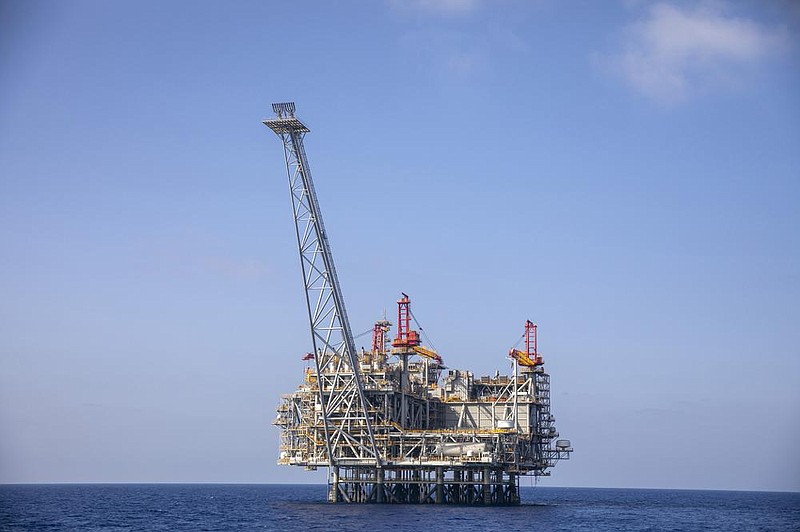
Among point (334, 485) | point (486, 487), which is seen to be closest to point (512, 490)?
point (486, 487)

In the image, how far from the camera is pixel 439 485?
11556 cm

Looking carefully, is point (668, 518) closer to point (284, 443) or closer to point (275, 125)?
point (284, 443)

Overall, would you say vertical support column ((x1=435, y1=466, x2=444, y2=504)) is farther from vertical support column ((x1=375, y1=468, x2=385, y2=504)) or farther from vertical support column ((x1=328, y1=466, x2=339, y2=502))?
vertical support column ((x1=328, y1=466, x2=339, y2=502))

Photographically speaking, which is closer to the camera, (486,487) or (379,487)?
(379,487)

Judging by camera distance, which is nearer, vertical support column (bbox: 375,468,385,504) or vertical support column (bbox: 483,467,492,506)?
vertical support column (bbox: 483,467,492,506)

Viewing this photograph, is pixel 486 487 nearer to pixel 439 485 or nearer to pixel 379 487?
pixel 439 485

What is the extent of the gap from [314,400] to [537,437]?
2871 centimetres

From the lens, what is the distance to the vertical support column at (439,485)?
11407 cm

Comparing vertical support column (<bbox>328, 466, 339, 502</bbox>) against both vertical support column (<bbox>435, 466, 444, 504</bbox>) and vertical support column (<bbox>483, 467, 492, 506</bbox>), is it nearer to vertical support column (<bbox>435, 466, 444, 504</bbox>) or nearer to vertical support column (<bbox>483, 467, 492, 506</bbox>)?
vertical support column (<bbox>435, 466, 444, 504</bbox>)

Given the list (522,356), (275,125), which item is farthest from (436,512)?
(275,125)

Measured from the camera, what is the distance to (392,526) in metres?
88.1

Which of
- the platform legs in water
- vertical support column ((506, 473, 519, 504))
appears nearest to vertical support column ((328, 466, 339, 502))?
the platform legs in water

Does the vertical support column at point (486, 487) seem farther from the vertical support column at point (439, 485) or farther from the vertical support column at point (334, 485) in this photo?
the vertical support column at point (334, 485)

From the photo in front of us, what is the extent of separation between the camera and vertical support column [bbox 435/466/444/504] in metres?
114
